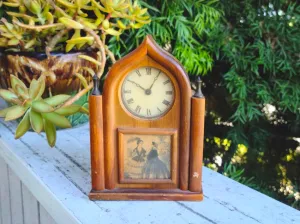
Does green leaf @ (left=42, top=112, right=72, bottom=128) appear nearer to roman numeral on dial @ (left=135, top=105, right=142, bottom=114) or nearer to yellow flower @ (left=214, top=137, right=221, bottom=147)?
roman numeral on dial @ (left=135, top=105, right=142, bottom=114)

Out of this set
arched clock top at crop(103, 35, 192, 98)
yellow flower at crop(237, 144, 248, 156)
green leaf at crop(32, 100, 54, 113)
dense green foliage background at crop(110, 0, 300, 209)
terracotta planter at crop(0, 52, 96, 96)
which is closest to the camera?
arched clock top at crop(103, 35, 192, 98)

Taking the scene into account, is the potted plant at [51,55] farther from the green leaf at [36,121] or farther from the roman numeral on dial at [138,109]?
the roman numeral on dial at [138,109]

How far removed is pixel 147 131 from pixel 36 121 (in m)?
0.24

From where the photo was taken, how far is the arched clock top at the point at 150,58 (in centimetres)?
61

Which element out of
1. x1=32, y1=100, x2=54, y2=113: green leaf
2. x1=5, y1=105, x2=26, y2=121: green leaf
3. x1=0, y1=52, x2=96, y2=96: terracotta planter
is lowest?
x1=5, y1=105, x2=26, y2=121: green leaf

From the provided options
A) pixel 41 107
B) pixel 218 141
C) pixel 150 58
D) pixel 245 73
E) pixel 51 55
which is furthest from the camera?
pixel 218 141

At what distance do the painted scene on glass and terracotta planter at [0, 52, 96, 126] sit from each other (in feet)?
1.03

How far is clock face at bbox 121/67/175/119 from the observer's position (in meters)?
0.63

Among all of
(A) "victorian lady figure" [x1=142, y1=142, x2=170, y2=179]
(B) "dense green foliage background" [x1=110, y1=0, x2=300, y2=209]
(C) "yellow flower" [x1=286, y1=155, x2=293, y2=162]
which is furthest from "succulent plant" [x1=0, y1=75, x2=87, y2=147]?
(C) "yellow flower" [x1=286, y1=155, x2=293, y2=162]

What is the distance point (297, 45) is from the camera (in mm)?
1193

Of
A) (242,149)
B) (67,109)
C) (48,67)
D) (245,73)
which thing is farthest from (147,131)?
(242,149)

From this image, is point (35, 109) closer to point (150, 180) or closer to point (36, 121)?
point (36, 121)

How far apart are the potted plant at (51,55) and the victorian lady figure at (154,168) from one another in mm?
209

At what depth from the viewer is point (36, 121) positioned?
77 centimetres
